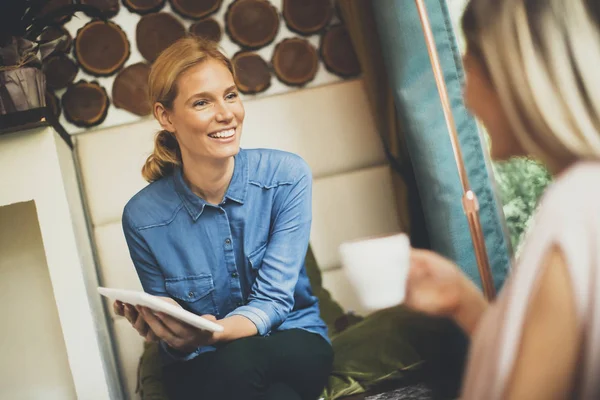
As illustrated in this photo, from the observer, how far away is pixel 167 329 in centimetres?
70

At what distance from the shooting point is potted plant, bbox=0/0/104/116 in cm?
95

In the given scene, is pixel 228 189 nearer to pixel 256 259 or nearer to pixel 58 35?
pixel 256 259

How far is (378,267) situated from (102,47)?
0.93 meters

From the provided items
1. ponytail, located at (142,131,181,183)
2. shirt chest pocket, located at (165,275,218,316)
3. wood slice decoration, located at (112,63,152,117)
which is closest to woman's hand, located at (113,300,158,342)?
shirt chest pocket, located at (165,275,218,316)

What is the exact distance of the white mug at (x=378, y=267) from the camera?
16.1 inches

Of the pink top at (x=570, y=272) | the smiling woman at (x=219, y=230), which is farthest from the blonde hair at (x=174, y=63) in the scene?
the pink top at (x=570, y=272)

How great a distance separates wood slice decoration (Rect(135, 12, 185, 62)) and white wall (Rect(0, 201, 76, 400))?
1.51 feet

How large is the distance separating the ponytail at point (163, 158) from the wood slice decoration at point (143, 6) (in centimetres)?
38

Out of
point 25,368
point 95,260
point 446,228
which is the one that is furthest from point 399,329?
point 25,368

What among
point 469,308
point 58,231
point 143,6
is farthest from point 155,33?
point 469,308

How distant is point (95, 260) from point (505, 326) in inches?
35.6

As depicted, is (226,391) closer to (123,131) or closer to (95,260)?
(95,260)

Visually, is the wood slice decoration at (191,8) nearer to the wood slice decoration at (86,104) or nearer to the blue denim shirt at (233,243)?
the wood slice decoration at (86,104)

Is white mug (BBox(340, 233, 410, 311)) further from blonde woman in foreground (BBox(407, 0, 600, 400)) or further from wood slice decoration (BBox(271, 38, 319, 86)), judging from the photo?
wood slice decoration (BBox(271, 38, 319, 86))
